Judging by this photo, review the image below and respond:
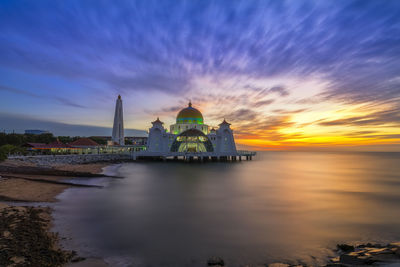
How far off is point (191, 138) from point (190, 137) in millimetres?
354

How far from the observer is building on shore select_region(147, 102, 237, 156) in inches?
2028

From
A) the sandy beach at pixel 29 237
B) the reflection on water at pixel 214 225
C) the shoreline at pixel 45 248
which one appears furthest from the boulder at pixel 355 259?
the sandy beach at pixel 29 237

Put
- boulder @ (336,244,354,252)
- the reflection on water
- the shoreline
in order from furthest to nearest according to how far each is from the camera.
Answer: boulder @ (336,244,354,252)
the reflection on water
the shoreline

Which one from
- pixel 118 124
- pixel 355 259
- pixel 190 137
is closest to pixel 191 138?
pixel 190 137

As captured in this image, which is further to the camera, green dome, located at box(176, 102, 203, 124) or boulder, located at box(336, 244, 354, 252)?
green dome, located at box(176, 102, 203, 124)

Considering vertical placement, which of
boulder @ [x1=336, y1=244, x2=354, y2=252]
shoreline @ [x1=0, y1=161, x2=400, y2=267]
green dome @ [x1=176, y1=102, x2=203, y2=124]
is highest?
green dome @ [x1=176, y1=102, x2=203, y2=124]

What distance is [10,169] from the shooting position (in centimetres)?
2184

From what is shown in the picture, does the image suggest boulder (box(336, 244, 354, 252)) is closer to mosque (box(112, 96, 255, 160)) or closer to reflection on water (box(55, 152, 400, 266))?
reflection on water (box(55, 152, 400, 266))

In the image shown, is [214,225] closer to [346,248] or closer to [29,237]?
[346,248]

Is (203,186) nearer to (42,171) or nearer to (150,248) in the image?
(150,248)

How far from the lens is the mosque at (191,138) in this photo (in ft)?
168

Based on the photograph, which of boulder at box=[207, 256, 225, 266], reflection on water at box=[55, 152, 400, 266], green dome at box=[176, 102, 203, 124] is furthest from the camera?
green dome at box=[176, 102, 203, 124]

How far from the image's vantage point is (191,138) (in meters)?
53.8

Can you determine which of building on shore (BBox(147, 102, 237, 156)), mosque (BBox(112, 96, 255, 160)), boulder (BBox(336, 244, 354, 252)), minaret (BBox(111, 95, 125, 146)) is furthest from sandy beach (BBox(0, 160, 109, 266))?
minaret (BBox(111, 95, 125, 146))
